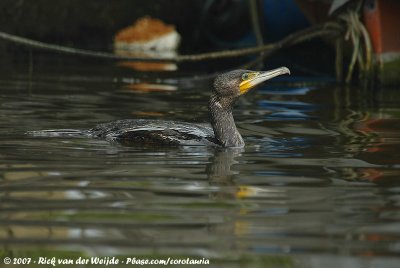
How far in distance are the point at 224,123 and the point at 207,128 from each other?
283 mm

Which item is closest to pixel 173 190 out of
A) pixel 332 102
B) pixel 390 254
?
pixel 390 254

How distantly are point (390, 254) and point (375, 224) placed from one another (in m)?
0.54

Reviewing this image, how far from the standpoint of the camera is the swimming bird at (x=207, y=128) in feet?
24.6

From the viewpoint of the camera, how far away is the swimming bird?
7.48 m

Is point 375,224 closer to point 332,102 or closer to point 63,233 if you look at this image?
point 63,233

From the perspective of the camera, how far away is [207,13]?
18078 millimetres

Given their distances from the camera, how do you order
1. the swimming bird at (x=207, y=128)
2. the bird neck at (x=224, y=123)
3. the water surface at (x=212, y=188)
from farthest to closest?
the bird neck at (x=224, y=123) → the swimming bird at (x=207, y=128) → the water surface at (x=212, y=188)

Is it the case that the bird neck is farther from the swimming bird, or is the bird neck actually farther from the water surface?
the water surface

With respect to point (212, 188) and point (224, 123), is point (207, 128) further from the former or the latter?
point (212, 188)

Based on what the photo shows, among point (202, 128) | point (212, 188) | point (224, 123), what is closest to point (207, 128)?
point (202, 128)

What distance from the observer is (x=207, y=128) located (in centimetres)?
791

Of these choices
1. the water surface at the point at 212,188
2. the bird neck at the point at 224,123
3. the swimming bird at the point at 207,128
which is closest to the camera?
the water surface at the point at 212,188

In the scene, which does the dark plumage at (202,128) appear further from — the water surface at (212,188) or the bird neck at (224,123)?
the water surface at (212,188)

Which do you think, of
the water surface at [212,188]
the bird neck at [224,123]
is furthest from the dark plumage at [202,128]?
the water surface at [212,188]
